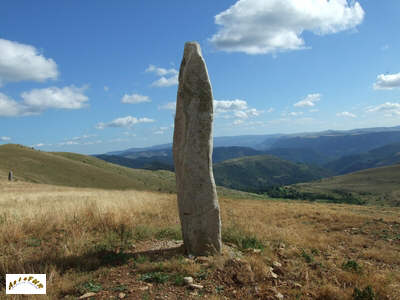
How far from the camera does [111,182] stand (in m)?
65.1

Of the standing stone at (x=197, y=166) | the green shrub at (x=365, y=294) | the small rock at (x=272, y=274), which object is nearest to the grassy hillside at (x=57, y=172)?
the standing stone at (x=197, y=166)

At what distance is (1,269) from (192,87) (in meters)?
5.66

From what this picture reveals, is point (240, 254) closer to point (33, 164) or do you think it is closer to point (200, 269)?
point (200, 269)

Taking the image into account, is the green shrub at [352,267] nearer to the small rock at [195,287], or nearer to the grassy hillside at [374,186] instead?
the small rock at [195,287]

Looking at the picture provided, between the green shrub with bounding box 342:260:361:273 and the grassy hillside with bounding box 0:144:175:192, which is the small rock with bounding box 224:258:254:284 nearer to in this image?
the green shrub with bounding box 342:260:361:273

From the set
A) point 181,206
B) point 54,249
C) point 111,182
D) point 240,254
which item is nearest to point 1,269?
point 54,249

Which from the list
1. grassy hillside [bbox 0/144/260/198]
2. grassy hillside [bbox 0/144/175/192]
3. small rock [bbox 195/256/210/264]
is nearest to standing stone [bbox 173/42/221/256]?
small rock [bbox 195/256/210/264]

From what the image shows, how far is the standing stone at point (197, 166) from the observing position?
6.64m

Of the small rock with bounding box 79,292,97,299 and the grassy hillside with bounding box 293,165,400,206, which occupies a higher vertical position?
the small rock with bounding box 79,292,97,299

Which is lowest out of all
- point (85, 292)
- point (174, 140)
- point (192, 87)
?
point (85, 292)

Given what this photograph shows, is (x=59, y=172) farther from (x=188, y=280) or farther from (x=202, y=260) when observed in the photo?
(x=188, y=280)

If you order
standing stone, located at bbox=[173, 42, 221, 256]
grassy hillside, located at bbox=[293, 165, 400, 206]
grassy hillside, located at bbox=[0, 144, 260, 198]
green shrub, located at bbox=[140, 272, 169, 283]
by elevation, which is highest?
standing stone, located at bbox=[173, 42, 221, 256]

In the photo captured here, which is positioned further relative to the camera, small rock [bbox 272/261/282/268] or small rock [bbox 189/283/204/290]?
small rock [bbox 272/261/282/268]

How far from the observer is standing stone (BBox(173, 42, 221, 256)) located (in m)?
6.64
